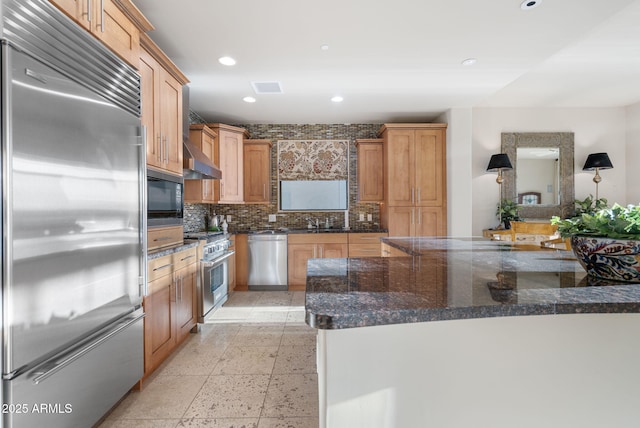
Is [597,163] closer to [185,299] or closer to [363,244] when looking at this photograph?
[363,244]

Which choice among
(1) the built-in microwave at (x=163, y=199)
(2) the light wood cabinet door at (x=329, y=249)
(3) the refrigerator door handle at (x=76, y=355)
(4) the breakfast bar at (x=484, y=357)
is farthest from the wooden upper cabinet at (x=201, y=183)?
(4) the breakfast bar at (x=484, y=357)

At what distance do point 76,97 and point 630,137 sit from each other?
666 cm

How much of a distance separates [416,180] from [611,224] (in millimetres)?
3482

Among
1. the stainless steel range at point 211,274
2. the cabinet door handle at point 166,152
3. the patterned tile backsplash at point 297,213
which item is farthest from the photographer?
the patterned tile backsplash at point 297,213

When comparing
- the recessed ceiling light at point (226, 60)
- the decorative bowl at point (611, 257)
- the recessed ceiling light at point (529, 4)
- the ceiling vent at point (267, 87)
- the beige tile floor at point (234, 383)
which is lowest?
the beige tile floor at point (234, 383)

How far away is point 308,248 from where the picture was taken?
447 cm

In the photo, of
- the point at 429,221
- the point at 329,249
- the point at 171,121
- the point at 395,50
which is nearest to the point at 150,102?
the point at 171,121

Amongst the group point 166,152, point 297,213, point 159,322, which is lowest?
point 159,322

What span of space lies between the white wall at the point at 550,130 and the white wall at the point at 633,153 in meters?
0.06

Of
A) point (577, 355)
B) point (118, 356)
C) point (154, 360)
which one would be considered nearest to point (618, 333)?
point (577, 355)

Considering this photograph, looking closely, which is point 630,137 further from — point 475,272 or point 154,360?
point 154,360

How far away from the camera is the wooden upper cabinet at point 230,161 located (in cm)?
430

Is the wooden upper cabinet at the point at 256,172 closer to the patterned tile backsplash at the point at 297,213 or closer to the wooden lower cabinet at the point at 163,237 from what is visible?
the patterned tile backsplash at the point at 297,213

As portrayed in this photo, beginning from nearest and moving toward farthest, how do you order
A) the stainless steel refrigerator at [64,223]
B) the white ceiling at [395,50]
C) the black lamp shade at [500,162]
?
1. the stainless steel refrigerator at [64,223]
2. the white ceiling at [395,50]
3. the black lamp shade at [500,162]
